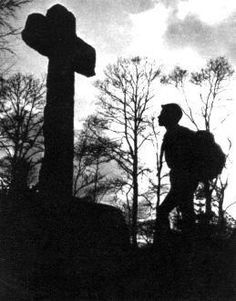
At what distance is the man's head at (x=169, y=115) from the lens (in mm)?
6082

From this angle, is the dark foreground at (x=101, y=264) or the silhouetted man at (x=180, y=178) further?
the silhouetted man at (x=180, y=178)

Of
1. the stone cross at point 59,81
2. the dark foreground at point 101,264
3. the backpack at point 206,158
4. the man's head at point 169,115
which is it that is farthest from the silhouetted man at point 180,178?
the stone cross at point 59,81

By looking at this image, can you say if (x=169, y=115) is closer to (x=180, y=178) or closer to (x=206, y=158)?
(x=206, y=158)

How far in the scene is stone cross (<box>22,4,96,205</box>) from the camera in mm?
7473

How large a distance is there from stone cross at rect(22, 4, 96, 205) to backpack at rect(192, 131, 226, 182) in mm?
2492

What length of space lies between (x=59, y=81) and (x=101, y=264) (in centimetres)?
428

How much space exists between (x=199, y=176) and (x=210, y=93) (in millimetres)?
14923

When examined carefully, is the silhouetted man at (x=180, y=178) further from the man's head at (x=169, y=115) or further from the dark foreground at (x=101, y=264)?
the dark foreground at (x=101, y=264)

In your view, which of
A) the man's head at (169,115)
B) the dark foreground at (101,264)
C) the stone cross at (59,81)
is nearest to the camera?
the dark foreground at (101,264)

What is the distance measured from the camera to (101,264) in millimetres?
4824

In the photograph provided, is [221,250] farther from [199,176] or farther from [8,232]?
[8,232]

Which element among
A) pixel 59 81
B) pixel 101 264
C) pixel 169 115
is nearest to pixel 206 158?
pixel 169 115

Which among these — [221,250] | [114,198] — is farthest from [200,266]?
[114,198]

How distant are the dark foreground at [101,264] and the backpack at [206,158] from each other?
0.89 m
